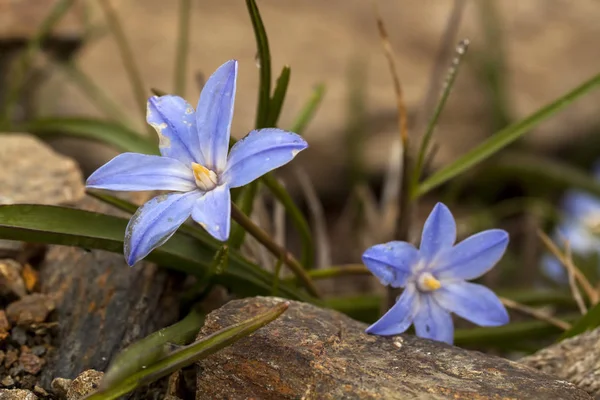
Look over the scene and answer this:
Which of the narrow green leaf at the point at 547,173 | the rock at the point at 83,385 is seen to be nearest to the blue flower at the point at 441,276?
the rock at the point at 83,385

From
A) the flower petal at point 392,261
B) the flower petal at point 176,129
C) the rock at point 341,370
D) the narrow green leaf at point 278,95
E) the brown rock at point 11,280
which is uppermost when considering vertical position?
the narrow green leaf at point 278,95

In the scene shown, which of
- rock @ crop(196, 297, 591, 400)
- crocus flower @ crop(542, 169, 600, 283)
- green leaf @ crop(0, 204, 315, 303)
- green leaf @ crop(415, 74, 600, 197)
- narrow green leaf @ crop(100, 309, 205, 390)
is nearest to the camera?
narrow green leaf @ crop(100, 309, 205, 390)

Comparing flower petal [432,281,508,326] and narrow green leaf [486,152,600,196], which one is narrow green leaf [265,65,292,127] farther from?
narrow green leaf [486,152,600,196]

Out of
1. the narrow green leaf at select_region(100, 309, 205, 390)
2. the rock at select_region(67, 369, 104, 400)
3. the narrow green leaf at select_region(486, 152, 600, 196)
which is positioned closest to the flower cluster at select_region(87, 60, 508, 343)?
the narrow green leaf at select_region(100, 309, 205, 390)

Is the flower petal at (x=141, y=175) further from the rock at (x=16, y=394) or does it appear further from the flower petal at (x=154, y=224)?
the rock at (x=16, y=394)

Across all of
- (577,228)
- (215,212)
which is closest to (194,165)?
(215,212)

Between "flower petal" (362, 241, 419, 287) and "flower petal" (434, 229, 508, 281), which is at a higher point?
"flower petal" (434, 229, 508, 281)
